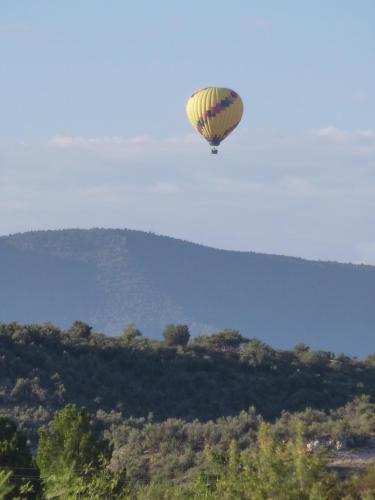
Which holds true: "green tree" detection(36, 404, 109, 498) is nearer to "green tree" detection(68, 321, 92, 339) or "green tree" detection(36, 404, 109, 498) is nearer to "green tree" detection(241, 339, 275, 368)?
"green tree" detection(241, 339, 275, 368)

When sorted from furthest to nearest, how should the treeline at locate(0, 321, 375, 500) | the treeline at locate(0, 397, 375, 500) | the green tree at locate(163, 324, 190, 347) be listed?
the green tree at locate(163, 324, 190, 347), the treeline at locate(0, 321, 375, 500), the treeline at locate(0, 397, 375, 500)

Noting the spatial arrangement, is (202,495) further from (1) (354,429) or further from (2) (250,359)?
(2) (250,359)

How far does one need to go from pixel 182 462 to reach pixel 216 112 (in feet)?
103

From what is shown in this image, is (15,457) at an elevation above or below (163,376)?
below

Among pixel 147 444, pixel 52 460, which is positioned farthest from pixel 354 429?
pixel 52 460

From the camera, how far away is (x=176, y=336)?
92750 millimetres

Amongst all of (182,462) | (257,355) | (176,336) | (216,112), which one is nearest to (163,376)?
(257,355)

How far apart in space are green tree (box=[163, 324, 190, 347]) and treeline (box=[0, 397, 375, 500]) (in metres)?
22.4

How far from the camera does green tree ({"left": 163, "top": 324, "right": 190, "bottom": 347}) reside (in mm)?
92069

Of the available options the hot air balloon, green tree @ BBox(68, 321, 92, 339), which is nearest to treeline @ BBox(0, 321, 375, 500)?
green tree @ BBox(68, 321, 92, 339)

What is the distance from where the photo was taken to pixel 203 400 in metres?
78.4

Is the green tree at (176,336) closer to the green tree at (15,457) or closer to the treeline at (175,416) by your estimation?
the treeline at (175,416)

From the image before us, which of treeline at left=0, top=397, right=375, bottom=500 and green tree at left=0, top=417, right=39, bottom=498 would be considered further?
green tree at left=0, top=417, right=39, bottom=498

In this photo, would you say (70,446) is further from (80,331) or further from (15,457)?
(80,331)
